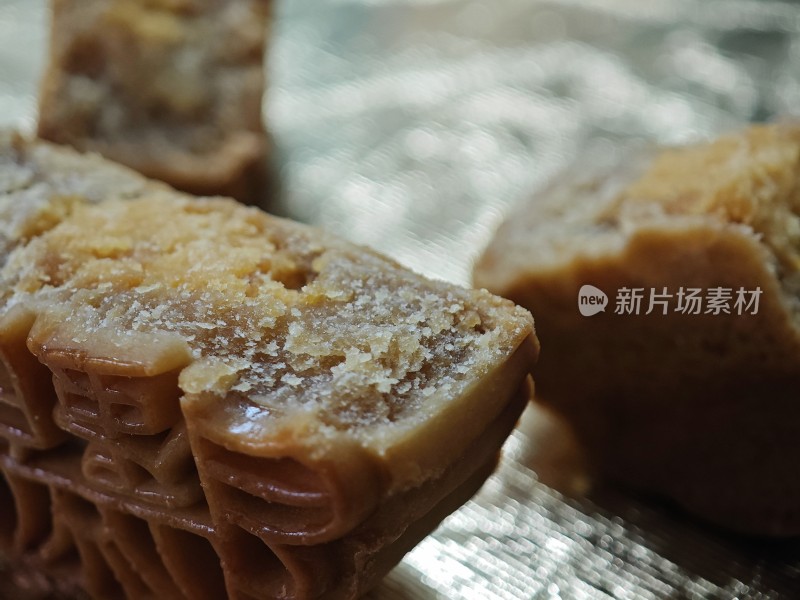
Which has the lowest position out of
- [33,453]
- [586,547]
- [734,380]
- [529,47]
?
[33,453]

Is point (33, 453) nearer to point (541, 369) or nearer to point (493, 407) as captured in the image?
point (493, 407)

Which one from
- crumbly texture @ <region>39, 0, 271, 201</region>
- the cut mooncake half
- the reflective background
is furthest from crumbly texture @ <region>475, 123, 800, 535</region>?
crumbly texture @ <region>39, 0, 271, 201</region>

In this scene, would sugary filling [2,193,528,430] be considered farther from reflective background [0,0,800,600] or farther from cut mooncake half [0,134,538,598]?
reflective background [0,0,800,600]

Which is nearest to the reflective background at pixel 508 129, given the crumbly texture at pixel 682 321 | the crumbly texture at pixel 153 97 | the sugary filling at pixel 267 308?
the crumbly texture at pixel 682 321

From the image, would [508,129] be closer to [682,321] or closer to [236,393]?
[682,321]

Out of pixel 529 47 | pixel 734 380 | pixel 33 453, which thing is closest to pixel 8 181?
pixel 33 453

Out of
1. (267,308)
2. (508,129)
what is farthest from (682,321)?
(508,129)
